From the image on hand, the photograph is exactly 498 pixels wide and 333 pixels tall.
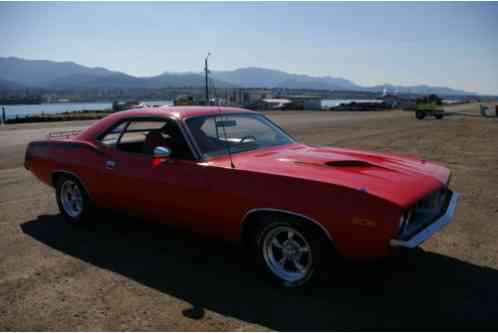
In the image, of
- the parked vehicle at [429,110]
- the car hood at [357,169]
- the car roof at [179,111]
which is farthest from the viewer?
the parked vehicle at [429,110]

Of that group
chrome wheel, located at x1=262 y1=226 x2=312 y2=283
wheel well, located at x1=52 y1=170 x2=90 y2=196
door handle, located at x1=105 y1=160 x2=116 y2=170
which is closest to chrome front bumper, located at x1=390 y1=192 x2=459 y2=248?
chrome wheel, located at x1=262 y1=226 x2=312 y2=283

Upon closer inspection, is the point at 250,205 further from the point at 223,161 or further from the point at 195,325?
the point at 195,325

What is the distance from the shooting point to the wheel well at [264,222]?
112 inches

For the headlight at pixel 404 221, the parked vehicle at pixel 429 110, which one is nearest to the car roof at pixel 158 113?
the headlight at pixel 404 221

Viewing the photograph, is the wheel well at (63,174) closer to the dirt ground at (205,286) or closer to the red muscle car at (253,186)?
the red muscle car at (253,186)

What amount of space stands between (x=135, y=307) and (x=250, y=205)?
1160 mm

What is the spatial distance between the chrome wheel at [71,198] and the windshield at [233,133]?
1.91 m

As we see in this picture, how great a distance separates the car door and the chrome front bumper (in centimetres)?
164

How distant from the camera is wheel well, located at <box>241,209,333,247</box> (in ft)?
9.30

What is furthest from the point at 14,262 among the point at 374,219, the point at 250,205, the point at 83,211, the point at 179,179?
the point at 374,219

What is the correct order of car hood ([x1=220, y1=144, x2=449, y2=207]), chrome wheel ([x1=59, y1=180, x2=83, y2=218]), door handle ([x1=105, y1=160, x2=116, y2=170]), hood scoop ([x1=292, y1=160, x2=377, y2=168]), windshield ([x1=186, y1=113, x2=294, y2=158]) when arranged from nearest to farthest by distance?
car hood ([x1=220, y1=144, x2=449, y2=207]) → hood scoop ([x1=292, y1=160, x2=377, y2=168]) → windshield ([x1=186, y1=113, x2=294, y2=158]) → door handle ([x1=105, y1=160, x2=116, y2=170]) → chrome wheel ([x1=59, y1=180, x2=83, y2=218])

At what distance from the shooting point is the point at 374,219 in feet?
8.49

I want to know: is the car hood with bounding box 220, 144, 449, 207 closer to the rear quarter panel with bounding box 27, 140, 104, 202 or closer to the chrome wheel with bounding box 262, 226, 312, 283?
the chrome wheel with bounding box 262, 226, 312, 283

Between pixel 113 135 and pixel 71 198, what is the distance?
3.47 ft
